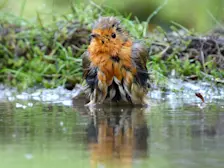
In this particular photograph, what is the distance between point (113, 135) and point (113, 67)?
2.10 m

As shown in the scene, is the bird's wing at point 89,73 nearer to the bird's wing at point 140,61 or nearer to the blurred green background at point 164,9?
the bird's wing at point 140,61

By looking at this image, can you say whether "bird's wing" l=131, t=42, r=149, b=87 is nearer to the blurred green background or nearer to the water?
the water

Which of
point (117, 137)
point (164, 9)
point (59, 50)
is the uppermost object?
point (164, 9)

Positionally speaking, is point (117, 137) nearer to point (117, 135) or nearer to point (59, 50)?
point (117, 135)

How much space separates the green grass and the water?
147 cm

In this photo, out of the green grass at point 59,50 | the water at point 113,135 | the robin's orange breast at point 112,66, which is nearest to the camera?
the water at point 113,135

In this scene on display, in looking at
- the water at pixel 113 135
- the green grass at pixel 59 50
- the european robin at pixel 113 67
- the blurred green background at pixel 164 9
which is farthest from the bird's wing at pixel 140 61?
the blurred green background at pixel 164 9

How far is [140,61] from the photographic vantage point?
21.4ft

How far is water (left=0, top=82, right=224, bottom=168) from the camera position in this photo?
3.42m

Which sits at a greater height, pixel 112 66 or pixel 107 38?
pixel 107 38

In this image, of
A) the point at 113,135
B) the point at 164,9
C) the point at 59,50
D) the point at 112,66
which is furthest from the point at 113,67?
the point at 164,9

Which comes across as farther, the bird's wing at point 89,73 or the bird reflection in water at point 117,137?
the bird's wing at point 89,73

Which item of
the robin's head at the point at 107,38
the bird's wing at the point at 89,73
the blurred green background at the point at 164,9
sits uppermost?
the blurred green background at the point at 164,9

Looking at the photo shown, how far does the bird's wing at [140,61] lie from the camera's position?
6.47 m
